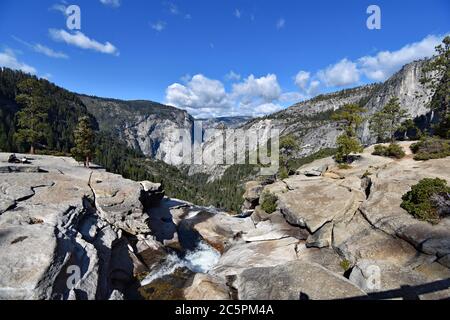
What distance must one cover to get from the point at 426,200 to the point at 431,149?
23.9 meters

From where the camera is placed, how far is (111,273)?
24984 mm

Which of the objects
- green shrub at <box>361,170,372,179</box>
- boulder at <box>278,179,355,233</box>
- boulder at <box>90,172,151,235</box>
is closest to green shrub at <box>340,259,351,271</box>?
boulder at <box>278,179,355,233</box>

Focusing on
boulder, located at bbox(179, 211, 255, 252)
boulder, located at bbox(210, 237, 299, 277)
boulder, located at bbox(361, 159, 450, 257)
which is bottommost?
boulder, located at bbox(179, 211, 255, 252)

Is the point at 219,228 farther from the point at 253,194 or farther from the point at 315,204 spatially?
the point at 315,204

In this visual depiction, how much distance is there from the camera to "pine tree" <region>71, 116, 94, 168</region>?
47844mm

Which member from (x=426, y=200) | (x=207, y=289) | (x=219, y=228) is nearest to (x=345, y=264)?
(x=426, y=200)

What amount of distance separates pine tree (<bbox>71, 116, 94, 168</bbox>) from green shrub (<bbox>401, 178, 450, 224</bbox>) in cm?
5005

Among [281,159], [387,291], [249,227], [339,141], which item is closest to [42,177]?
[249,227]

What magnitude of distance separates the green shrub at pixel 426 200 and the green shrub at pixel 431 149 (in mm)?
16806

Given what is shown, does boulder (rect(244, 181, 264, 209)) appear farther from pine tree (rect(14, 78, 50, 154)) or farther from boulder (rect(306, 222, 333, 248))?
pine tree (rect(14, 78, 50, 154))

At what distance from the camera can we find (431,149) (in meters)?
41.7

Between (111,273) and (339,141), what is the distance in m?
42.5

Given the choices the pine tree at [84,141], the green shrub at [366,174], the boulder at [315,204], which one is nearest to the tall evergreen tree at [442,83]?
the green shrub at [366,174]

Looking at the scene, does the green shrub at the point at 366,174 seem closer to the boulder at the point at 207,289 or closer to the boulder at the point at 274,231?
the boulder at the point at 274,231
